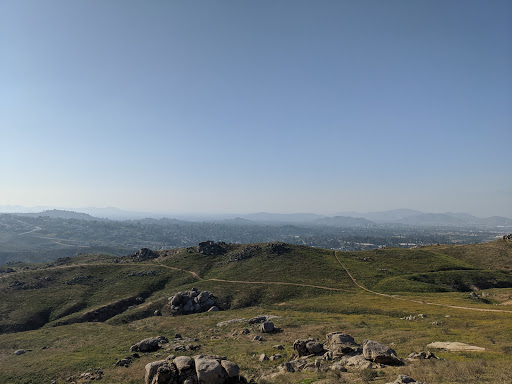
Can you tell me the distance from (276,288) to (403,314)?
41466 mm

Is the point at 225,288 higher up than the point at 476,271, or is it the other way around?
the point at 476,271

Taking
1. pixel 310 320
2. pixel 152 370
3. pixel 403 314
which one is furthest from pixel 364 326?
pixel 152 370

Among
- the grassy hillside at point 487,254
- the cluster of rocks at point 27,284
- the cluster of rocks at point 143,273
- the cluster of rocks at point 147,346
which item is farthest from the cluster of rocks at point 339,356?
the grassy hillside at point 487,254

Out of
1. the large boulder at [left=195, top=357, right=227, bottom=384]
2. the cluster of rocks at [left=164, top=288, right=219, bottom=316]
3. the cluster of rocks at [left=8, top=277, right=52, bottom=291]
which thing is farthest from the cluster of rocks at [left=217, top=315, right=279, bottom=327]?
the cluster of rocks at [left=8, top=277, right=52, bottom=291]

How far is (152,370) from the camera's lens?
28.4 m

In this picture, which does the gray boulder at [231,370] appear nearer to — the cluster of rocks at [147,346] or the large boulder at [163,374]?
the large boulder at [163,374]

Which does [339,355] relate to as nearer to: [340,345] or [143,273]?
[340,345]

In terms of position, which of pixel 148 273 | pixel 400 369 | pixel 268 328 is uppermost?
pixel 400 369

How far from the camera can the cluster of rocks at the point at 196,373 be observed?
25578mm

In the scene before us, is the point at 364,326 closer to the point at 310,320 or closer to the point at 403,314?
the point at 310,320

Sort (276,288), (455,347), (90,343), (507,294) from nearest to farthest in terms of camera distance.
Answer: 1. (455,347)
2. (90,343)
3. (507,294)
4. (276,288)

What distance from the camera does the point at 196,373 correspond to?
2667 cm

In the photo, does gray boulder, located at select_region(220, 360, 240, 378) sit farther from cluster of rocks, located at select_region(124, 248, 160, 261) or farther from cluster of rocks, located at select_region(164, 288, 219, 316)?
cluster of rocks, located at select_region(124, 248, 160, 261)

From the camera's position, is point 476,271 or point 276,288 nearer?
point 276,288
